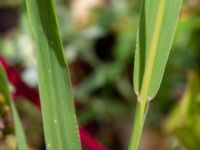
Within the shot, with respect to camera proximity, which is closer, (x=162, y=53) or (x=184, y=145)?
(x=162, y=53)

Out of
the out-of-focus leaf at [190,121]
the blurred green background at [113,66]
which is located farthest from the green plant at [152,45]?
the blurred green background at [113,66]

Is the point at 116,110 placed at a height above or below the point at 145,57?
below

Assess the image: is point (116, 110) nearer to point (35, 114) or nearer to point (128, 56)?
point (128, 56)

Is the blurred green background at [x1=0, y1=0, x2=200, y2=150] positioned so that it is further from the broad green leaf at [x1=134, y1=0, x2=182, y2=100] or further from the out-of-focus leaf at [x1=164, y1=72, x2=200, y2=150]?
the broad green leaf at [x1=134, y1=0, x2=182, y2=100]

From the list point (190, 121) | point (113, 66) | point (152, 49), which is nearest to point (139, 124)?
point (152, 49)

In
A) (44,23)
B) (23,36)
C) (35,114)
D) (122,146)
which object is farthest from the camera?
(23,36)

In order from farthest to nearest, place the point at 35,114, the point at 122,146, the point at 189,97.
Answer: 1. the point at 122,146
2. the point at 189,97
3. the point at 35,114

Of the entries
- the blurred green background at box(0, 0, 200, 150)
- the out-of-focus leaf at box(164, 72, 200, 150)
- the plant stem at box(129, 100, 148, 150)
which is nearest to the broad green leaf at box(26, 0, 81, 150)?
the plant stem at box(129, 100, 148, 150)

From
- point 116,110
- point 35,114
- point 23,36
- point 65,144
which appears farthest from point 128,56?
point 65,144
